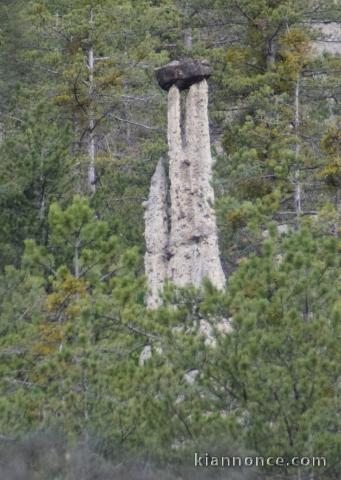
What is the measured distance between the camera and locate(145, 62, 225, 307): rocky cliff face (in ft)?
51.6

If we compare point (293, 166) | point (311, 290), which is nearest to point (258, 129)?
point (293, 166)

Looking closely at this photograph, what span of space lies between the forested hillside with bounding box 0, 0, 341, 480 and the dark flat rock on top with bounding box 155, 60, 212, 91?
2015 mm

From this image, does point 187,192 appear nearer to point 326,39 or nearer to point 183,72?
point 183,72

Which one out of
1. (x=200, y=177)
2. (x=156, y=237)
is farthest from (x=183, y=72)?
(x=156, y=237)

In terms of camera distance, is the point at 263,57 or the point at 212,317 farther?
the point at 263,57

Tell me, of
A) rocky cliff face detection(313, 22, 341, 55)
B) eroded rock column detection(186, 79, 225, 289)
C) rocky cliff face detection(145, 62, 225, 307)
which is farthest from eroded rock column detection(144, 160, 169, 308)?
rocky cliff face detection(313, 22, 341, 55)

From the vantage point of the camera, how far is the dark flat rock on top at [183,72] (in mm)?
15945

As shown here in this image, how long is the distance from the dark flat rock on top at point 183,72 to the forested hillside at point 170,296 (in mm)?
2015

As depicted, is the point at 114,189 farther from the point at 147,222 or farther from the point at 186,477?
the point at 186,477

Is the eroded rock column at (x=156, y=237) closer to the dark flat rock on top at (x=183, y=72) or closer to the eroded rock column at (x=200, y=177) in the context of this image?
the eroded rock column at (x=200, y=177)

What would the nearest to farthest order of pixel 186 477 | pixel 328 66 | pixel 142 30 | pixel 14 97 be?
pixel 186 477 → pixel 328 66 → pixel 142 30 → pixel 14 97

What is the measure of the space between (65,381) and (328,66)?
12.7m

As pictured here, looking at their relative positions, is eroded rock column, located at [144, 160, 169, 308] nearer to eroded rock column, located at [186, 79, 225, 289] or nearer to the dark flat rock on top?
eroded rock column, located at [186, 79, 225, 289]

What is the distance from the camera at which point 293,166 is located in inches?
765
